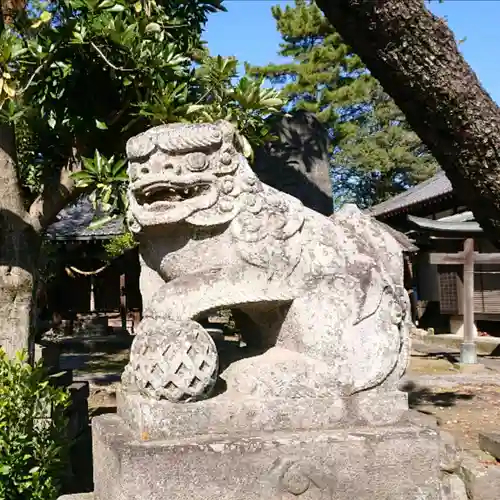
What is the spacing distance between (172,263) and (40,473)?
6.13 ft

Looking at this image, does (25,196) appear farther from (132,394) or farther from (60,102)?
(132,394)

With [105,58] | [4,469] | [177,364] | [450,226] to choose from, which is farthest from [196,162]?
[450,226]

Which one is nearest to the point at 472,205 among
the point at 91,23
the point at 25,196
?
the point at 91,23

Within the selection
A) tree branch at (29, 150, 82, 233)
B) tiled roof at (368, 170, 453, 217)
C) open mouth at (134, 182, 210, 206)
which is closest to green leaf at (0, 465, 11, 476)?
tree branch at (29, 150, 82, 233)

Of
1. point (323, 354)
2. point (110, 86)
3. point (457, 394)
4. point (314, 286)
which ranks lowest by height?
point (457, 394)

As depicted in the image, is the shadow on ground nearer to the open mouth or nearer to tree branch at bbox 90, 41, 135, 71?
tree branch at bbox 90, 41, 135, 71

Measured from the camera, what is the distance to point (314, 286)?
216 centimetres

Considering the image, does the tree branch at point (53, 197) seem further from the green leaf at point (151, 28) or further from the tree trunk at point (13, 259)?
the green leaf at point (151, 28)

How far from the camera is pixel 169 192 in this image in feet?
7.04

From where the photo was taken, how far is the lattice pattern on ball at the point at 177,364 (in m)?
1.92

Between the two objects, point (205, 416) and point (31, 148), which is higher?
point (31, 148)

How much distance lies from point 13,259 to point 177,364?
2316 mm

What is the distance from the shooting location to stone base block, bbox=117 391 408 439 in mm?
1937

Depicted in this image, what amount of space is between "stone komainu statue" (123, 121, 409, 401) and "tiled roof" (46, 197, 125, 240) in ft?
39.8
